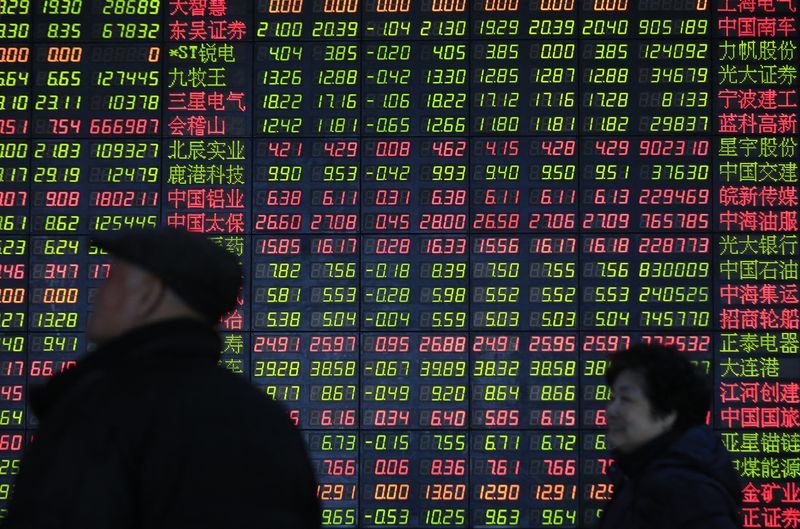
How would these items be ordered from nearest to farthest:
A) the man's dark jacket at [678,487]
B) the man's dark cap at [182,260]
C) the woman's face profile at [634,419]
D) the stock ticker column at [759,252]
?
the man's dark cap at [182,260], the man's dark jacket at [678,487], the woman's face profile at [634,419], the stock ticker column at [759,252]

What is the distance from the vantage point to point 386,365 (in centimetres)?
687

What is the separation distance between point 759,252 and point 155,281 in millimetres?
5734

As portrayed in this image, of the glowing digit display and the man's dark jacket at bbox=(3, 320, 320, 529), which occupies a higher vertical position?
the glowing digit display

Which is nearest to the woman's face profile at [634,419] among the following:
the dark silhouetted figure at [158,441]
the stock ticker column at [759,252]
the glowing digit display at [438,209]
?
the dark silhouetted figure at [158,441]

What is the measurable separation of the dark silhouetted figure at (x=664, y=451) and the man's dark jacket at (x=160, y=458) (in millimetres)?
1402

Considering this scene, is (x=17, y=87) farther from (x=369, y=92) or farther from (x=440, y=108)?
(x=440, y=108)

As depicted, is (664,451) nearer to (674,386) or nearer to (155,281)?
(674,386)

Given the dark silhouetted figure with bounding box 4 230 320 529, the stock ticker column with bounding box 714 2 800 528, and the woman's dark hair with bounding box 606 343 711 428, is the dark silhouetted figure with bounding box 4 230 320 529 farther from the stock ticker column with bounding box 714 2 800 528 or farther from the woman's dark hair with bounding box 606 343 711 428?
the stock ticker column with bounding box 714 2 800 528

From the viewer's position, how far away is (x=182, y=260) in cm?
182

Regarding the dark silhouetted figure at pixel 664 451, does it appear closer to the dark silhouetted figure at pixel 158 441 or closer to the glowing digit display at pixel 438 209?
the dark silhouetted figure at pixel 158 441

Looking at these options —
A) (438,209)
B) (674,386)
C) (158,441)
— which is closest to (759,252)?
(438,209)

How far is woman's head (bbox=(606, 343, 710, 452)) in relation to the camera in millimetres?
3092

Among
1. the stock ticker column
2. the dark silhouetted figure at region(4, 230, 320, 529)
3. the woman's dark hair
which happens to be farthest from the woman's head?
the stock ticker column

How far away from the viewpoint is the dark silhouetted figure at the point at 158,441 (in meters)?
1.59
